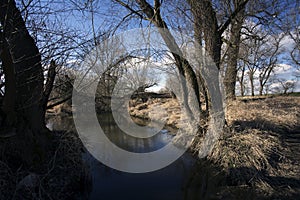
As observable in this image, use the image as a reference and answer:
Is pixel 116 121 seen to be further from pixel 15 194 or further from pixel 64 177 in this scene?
pixel 15 194

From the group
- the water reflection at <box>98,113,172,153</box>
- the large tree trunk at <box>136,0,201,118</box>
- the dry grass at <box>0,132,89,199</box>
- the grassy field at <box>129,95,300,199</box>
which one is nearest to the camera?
the dry grass at <box>0,132,89,199</box>

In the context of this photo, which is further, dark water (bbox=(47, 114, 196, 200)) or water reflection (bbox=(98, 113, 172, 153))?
water reflection (bbox=(98, 113, 172, 153))

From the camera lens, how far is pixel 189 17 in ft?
18.9

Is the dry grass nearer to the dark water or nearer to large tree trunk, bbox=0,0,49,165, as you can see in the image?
large tree trunk, bbox=0,0,49,165

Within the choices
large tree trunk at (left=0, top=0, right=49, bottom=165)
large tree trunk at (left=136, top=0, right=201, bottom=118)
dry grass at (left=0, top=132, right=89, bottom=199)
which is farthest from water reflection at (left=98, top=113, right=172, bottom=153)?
large tree trunk at (left=0, top=0, right=49, bottom=165)

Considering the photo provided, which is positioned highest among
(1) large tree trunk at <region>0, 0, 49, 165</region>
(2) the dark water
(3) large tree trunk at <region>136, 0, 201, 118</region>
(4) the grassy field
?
(3) large tree trunk at <region>136, 0, 201, 118</region>

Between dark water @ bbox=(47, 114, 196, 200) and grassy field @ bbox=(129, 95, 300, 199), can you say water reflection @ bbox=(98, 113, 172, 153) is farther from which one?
grassy field @ bbox=(129, 95, 300, 199)

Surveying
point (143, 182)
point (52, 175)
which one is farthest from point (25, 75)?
point (143, 182)

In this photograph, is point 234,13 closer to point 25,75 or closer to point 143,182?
point 143,182

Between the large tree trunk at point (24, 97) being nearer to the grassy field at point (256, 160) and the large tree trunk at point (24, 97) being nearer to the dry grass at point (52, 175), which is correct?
the dry grass at point (52, 175)

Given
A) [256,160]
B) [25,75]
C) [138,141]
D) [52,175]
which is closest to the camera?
[25,75]

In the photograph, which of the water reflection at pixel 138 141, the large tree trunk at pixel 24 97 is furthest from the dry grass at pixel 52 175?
the water reflection at pixel 138 141

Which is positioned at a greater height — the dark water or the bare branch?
the bare branch

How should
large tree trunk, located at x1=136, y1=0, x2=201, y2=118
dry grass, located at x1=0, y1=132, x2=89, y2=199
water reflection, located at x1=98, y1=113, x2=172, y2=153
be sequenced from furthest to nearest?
water reflection, located at x1=98, y1=113, x2=172, y2=153 < large tree trunk, located at x1=136, y1=0, x2=201, y2=118 < dry grass, located at x1=0, y1=132, x2=89, y2=199
